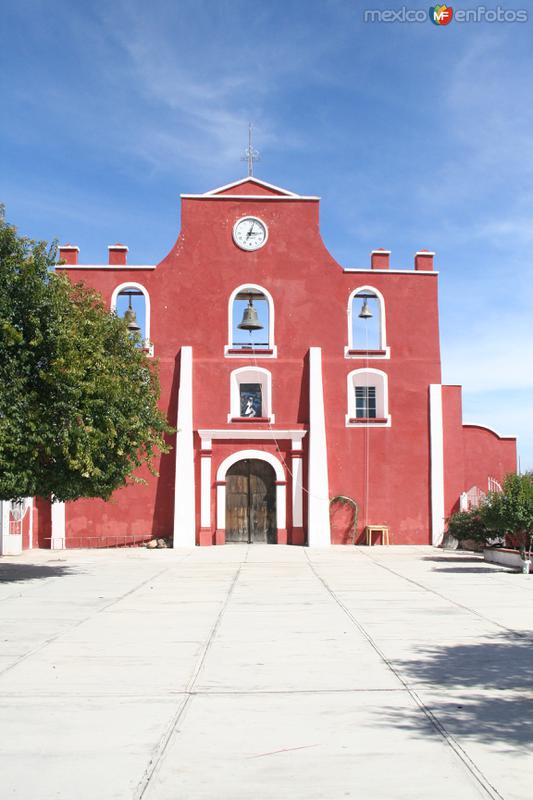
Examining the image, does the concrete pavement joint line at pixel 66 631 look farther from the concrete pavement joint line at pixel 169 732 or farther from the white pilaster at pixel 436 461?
the white pilaster at pixel 436 461

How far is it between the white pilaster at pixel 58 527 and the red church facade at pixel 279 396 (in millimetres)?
39

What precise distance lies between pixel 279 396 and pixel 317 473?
9.42 ft

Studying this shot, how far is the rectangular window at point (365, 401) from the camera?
28.1 meters

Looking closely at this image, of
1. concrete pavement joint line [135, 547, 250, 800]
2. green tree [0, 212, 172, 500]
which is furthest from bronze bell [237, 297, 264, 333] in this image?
concrete pavement joint line [135, 547, 250, 800]

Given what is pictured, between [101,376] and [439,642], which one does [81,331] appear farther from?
[439,642]

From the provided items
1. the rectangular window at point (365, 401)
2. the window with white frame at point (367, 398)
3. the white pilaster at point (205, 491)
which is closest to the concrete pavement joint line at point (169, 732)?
the white pilaster at point (205, 491)

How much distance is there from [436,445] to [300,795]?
23.4 metres

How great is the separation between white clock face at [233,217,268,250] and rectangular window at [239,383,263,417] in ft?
15.2

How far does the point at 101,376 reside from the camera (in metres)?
16.4

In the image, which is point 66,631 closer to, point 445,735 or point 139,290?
point 445,735

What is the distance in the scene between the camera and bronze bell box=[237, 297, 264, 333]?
86.4ft

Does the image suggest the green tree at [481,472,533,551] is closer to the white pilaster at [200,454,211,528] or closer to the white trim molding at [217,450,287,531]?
the white trim molding at [217,450,287,531]

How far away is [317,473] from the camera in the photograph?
86.9 ft

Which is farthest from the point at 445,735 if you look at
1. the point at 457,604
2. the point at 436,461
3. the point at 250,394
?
the point at 250,394
